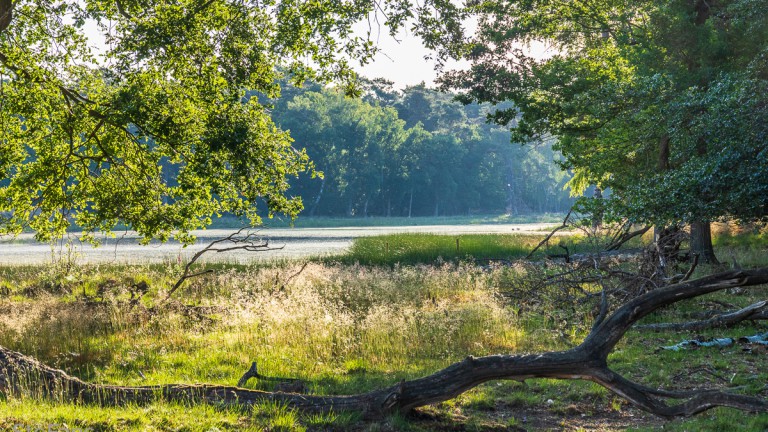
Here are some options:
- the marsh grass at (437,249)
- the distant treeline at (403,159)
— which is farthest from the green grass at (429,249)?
the distant treeline at (403,159)

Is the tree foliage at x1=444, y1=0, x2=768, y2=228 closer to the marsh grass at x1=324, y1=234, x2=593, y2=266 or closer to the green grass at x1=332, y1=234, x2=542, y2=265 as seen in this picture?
the marsh grass at x1=324, y1=234, x2=593, y2=266

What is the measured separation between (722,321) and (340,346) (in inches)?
257

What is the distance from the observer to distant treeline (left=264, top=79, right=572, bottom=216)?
82.2 meters

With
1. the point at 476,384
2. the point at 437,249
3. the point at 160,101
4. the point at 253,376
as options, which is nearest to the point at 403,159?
the point at 437,249

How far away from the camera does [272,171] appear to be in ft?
44.0

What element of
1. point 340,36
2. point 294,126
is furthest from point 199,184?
point 294,126

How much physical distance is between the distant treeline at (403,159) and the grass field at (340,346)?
55.5 metres

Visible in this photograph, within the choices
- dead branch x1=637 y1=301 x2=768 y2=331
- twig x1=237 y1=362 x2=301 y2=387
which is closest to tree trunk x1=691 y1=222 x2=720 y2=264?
dead branch x1=637 y1=301 x2=768 y2=331

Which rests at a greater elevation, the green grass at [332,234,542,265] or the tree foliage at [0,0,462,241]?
the tree foliage at [0,0,462,241]

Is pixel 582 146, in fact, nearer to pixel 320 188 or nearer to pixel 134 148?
pixel 134 148

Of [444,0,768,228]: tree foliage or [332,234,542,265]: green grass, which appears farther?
[332,234,542,265]: green grass

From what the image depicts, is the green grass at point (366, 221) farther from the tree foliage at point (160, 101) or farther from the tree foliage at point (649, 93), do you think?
the tree foliage at point (160, 101)

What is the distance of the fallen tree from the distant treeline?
63209 mm

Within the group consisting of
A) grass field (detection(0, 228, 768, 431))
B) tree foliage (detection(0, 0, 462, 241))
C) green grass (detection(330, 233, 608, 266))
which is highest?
tree foliage (detection(0, 0, 462, 241))
